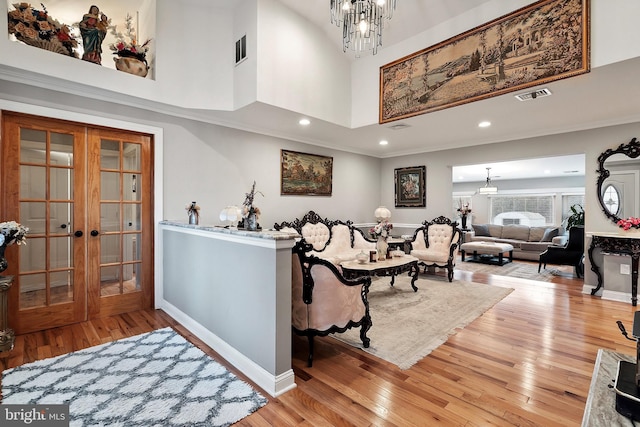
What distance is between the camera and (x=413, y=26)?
403 cm

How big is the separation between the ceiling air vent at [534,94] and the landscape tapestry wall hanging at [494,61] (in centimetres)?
26

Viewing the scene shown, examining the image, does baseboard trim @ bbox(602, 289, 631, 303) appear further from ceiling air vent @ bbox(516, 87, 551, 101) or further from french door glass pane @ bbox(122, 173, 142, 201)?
french door glass pane @ bbox(122, 173, 142, 201)

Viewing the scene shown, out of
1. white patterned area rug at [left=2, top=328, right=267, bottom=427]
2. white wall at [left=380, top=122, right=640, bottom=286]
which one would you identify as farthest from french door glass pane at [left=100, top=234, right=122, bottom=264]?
white wall at [left=380, top=122, right=640, bottom=286]

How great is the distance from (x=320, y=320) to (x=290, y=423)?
798 mm

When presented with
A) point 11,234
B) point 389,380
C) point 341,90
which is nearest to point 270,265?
point 389,380

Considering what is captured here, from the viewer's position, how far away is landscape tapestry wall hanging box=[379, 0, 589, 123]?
2990 millimetres

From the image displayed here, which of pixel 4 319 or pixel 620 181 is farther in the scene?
pixel 620 181

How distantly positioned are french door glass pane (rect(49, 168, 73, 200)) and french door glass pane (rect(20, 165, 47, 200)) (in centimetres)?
6

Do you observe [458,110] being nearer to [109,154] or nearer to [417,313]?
[417,313]

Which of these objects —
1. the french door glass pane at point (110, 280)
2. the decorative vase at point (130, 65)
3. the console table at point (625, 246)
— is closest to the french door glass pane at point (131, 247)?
the french door glass pane at point (110, 280)

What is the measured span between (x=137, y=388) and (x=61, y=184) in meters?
2.51

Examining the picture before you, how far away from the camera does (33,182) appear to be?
10.5ft

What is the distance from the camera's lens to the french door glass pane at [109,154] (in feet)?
11.8

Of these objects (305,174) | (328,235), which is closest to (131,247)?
(305,174)
